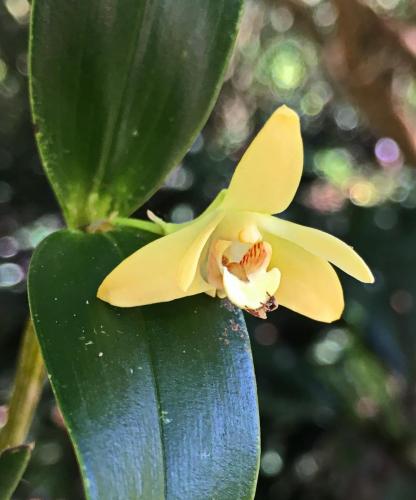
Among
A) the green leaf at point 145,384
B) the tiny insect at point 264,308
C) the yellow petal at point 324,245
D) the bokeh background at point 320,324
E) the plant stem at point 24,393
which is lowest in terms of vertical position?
the bokeh background at point 320,324

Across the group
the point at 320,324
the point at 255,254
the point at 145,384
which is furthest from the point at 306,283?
the point at 320,324

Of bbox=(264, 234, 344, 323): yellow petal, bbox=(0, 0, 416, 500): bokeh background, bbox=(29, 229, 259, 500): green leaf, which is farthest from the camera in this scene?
bbox=(0, 0, 416, 500): bokeh background

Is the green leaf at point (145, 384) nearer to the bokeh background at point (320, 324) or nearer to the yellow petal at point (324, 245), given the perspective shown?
the yellow petal at point (324, 245)

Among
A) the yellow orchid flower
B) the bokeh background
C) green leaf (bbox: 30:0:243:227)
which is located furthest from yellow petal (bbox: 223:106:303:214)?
the bokeh background

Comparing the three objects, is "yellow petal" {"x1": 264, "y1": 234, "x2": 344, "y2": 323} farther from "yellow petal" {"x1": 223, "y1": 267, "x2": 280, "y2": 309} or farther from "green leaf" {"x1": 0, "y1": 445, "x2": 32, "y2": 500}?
"green leaf" {"x1": 0, "y1": 445, "x2": 32, "y2": 500}

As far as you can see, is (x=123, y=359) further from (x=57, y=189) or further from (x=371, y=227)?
(x=371, y=227)

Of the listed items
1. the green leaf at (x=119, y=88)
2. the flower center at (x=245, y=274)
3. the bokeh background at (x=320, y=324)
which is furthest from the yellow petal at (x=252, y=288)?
the bokeh background at (x=320, y=324)

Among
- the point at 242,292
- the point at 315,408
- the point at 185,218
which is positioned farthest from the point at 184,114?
the point at 315,408
